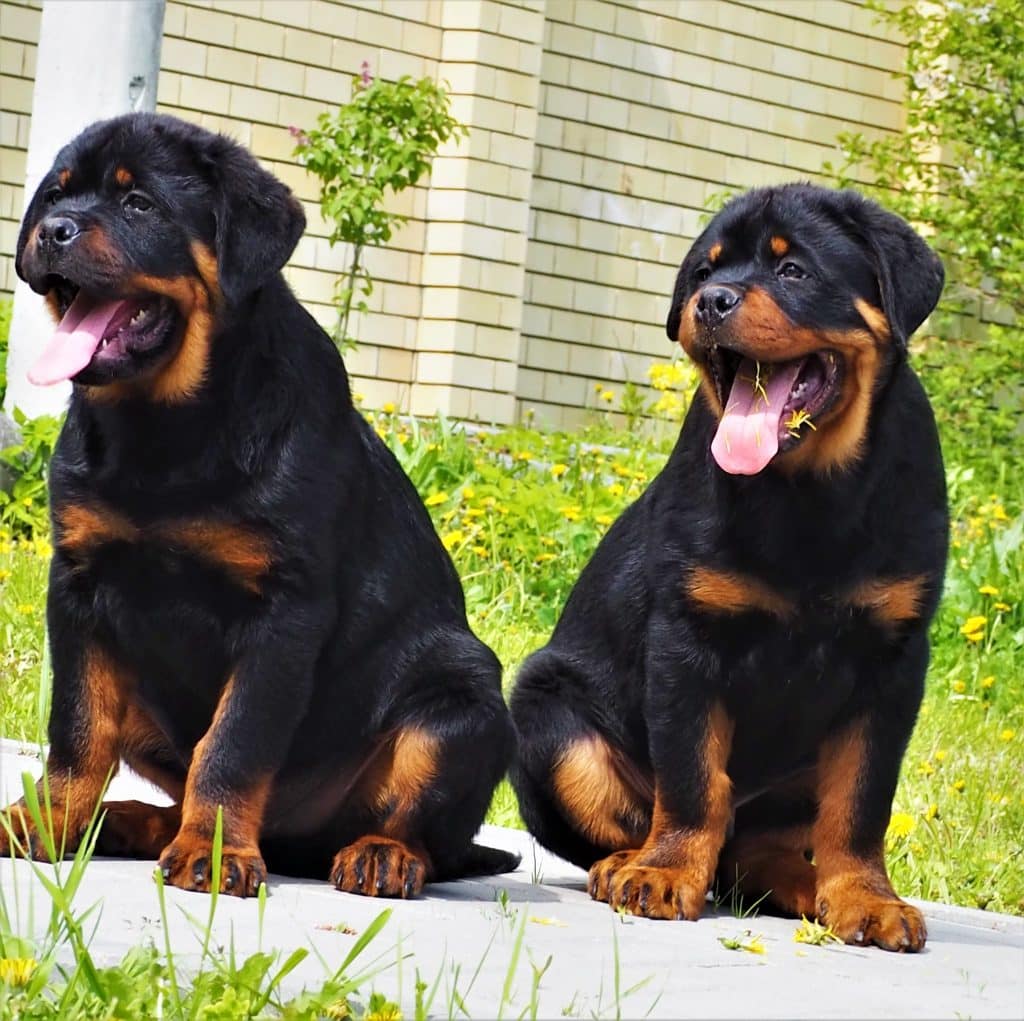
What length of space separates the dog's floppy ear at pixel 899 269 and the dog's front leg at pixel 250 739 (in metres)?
1.41

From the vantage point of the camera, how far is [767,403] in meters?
4.29

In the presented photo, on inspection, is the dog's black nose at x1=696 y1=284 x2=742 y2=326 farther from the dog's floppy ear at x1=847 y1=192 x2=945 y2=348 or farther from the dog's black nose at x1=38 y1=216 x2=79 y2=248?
the dog's black nose at x1=38 y1=216 x2=79 y2=248

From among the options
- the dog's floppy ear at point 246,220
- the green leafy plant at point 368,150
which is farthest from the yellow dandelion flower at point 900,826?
the green leafy plant at point 368,150

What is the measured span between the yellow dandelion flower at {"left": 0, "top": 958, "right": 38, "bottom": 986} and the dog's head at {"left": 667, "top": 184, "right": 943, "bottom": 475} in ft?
6.38

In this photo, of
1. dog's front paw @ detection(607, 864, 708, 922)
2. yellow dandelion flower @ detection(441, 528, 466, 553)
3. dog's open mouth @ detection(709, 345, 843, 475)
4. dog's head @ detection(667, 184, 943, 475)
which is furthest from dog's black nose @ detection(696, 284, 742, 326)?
yellow dandelion flower @ detection(441, 528, 466, 553)

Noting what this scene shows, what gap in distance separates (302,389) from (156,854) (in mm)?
1075

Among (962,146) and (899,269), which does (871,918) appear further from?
(962,146)

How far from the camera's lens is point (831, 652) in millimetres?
4207

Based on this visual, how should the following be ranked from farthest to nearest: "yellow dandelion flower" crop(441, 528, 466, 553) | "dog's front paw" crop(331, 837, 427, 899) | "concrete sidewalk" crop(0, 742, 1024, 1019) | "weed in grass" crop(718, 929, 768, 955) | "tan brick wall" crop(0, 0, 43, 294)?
1. "tan brick wall" crop(0, 0, 43, 294)
2. "yellow dandelion flower" crop(441, 528, 466, 553)
3. "dog's front paw" crop(331, 837, 427, 899)
4. "weed in grass" crop(718, 929, 768, 955)
5. "concrete sidewalk" crop(0, 742, 1024, 1019)

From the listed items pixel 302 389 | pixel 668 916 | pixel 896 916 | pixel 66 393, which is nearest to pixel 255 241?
pixel 302 389

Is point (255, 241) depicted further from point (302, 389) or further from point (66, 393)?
point (66, 393)

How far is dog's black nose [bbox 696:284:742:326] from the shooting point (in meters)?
4.18

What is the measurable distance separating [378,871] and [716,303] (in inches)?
54.2

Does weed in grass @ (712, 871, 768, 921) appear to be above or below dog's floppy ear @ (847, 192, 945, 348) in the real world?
below
